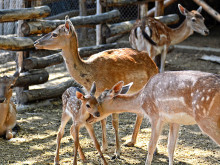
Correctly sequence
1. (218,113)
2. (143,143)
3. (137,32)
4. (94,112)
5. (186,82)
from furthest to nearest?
1. (137,32)
2. (143,143)
3. (94,112)
4. (186,82)
5. (218,113)

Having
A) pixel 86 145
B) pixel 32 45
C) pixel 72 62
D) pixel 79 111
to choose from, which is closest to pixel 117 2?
pixel 32 45

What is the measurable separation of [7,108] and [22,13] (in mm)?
1846

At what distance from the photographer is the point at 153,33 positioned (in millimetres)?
9805

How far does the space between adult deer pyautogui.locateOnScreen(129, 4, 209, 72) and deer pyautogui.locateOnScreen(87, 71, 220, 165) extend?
4735 millimetres

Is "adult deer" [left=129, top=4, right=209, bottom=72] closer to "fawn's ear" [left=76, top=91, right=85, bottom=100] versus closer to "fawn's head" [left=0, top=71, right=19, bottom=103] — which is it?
"fawn's head" [left=0, top=71, right=19, bottom=103]

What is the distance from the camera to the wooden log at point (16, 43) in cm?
691

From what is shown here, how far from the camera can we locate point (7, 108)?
20.6 ft

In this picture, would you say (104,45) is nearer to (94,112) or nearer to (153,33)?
(153,33)

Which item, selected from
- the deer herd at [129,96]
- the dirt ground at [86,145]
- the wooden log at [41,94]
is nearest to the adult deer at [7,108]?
the deer herd at [129,96]

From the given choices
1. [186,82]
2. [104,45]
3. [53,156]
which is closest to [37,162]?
[53,156]

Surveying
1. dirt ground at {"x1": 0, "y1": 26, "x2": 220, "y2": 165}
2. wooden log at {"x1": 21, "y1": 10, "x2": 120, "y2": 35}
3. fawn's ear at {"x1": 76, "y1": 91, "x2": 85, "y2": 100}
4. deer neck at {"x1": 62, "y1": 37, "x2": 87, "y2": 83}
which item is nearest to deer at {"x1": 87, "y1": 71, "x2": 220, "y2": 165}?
fawn's ear at {"x1": 76, "y1": 91, "x2": 85, "y2": 100}

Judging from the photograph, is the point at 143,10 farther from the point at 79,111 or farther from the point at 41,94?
the point at 79,111

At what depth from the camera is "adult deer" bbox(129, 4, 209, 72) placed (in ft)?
31.7

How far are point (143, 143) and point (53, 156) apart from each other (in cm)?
140
